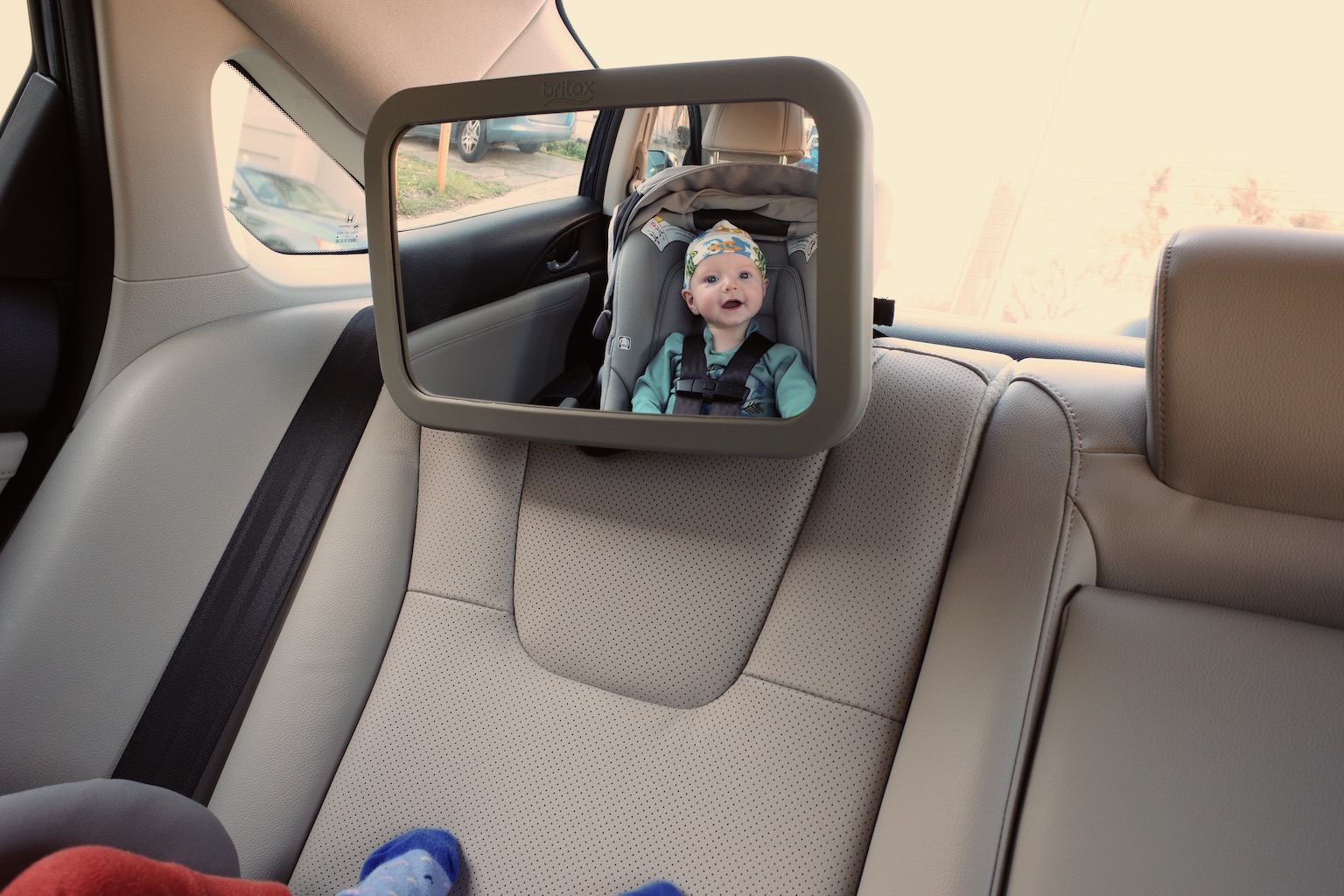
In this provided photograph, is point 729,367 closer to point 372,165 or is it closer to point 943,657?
point 943,657

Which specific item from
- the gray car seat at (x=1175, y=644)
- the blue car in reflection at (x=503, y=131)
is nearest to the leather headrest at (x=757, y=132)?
the blue car in reflection at (x=503, y=131)

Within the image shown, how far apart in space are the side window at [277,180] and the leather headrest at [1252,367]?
124 cm

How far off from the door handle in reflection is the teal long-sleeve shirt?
39cm

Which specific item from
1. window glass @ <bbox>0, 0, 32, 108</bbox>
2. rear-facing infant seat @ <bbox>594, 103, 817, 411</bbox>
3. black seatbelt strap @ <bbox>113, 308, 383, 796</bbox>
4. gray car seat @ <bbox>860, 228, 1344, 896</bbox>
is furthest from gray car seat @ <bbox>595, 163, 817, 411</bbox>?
window glass @ <bbox>0, 0, 32, 108</bbox>

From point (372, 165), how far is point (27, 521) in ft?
2.63

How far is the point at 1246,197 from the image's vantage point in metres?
1.43

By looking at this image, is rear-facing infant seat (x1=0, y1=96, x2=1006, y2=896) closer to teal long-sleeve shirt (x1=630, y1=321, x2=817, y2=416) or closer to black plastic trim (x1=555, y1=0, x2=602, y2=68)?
teal long-sleeve shirt (x1=630, y1=321, x2=817, y2=416)

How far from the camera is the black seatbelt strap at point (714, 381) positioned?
1.06 metres

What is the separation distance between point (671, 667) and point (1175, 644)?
65 centimetres

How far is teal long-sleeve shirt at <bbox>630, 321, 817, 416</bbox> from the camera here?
1.01 m

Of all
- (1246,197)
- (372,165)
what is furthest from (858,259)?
(1246,197)

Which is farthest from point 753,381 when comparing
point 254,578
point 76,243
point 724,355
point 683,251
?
point 76,243

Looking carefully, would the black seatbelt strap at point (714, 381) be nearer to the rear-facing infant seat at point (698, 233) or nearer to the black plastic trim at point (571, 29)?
the rear-facing infant seat at point (698, 233)

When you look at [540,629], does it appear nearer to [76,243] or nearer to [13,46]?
[76,243]
